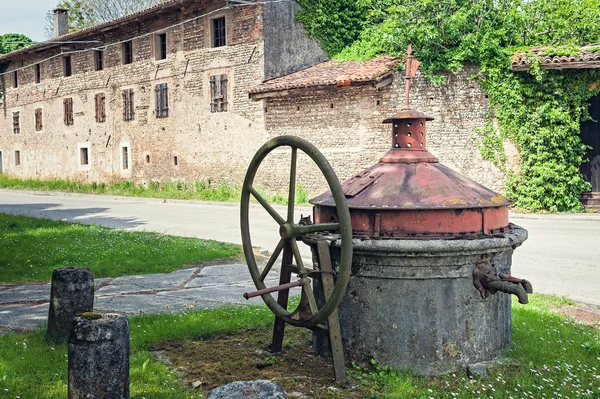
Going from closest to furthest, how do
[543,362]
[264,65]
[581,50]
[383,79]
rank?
[543,362], [581,50], [383,79], [264,65]

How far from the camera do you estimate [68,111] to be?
97.5 ft

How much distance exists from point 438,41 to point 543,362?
45.5 ft

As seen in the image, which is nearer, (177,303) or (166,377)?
(166,377)

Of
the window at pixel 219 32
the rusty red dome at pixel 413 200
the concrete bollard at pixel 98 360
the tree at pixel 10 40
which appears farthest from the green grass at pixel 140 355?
the tree at pixel 10 40

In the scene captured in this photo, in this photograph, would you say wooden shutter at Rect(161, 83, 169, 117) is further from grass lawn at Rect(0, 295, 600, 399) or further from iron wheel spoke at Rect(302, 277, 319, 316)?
iron wheel spoke at Rect(302, 277, 319, 316)

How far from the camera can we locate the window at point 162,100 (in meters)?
24.5

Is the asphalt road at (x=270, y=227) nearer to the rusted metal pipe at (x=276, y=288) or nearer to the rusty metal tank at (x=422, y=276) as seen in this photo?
the rusty metal tank at (x=422, y=276)

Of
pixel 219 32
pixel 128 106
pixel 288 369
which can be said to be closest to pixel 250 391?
pixel 288 369

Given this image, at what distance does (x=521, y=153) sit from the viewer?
53.6 feet

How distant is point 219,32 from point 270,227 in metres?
11.8

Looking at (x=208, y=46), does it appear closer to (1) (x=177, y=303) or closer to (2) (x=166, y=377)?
(1) (x=177, y=303)

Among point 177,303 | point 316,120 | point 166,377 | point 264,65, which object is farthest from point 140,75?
point 166,377

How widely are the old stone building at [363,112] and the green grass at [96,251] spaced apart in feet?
27.6

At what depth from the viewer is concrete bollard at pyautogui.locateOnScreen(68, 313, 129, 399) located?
353cm
